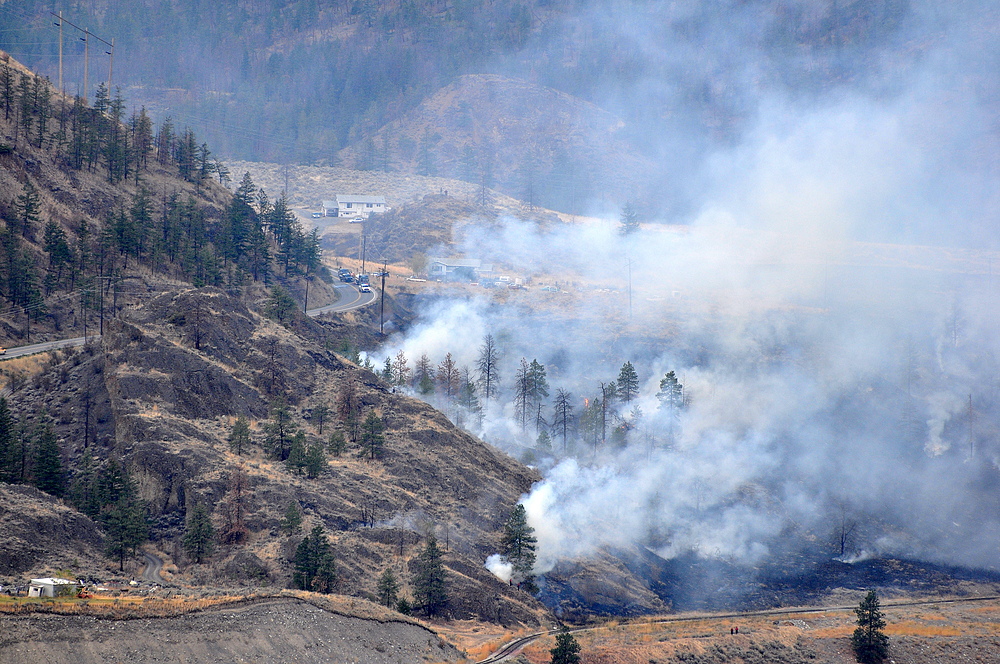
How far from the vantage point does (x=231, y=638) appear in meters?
50.9

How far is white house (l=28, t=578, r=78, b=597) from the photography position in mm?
49969

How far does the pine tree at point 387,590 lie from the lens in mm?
66500

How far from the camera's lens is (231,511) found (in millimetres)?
69250

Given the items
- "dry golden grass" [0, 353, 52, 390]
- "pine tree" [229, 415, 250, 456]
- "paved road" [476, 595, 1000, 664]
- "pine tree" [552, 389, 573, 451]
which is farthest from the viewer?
"pine tree" [552, 389, 573, 451]

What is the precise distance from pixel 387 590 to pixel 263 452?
1745cm

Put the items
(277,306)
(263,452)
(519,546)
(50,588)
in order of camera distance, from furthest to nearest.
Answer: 1. (277,306)
2. (263,452)
3. (519,546)
4. (50,588)

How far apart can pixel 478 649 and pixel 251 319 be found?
41.7 meters

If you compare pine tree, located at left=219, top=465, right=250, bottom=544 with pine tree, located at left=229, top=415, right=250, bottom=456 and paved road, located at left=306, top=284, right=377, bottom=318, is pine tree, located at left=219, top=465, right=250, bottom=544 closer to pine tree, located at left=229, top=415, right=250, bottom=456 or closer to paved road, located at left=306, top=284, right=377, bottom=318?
pine tree, located at left=229, top=415, right=250, bottom=456

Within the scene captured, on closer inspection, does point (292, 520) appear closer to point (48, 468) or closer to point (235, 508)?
point (235, 508)

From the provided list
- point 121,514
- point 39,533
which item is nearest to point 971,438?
point 121,514

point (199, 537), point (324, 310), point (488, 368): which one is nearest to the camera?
point (199, 537)

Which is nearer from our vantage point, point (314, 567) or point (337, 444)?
point (314, 567)

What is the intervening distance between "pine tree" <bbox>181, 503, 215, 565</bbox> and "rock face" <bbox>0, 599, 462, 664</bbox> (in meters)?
11.7

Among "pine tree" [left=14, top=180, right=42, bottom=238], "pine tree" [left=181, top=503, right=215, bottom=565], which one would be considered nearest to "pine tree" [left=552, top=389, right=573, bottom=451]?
"pine tree" [left=181, top=503, right=215, bottom=565]
